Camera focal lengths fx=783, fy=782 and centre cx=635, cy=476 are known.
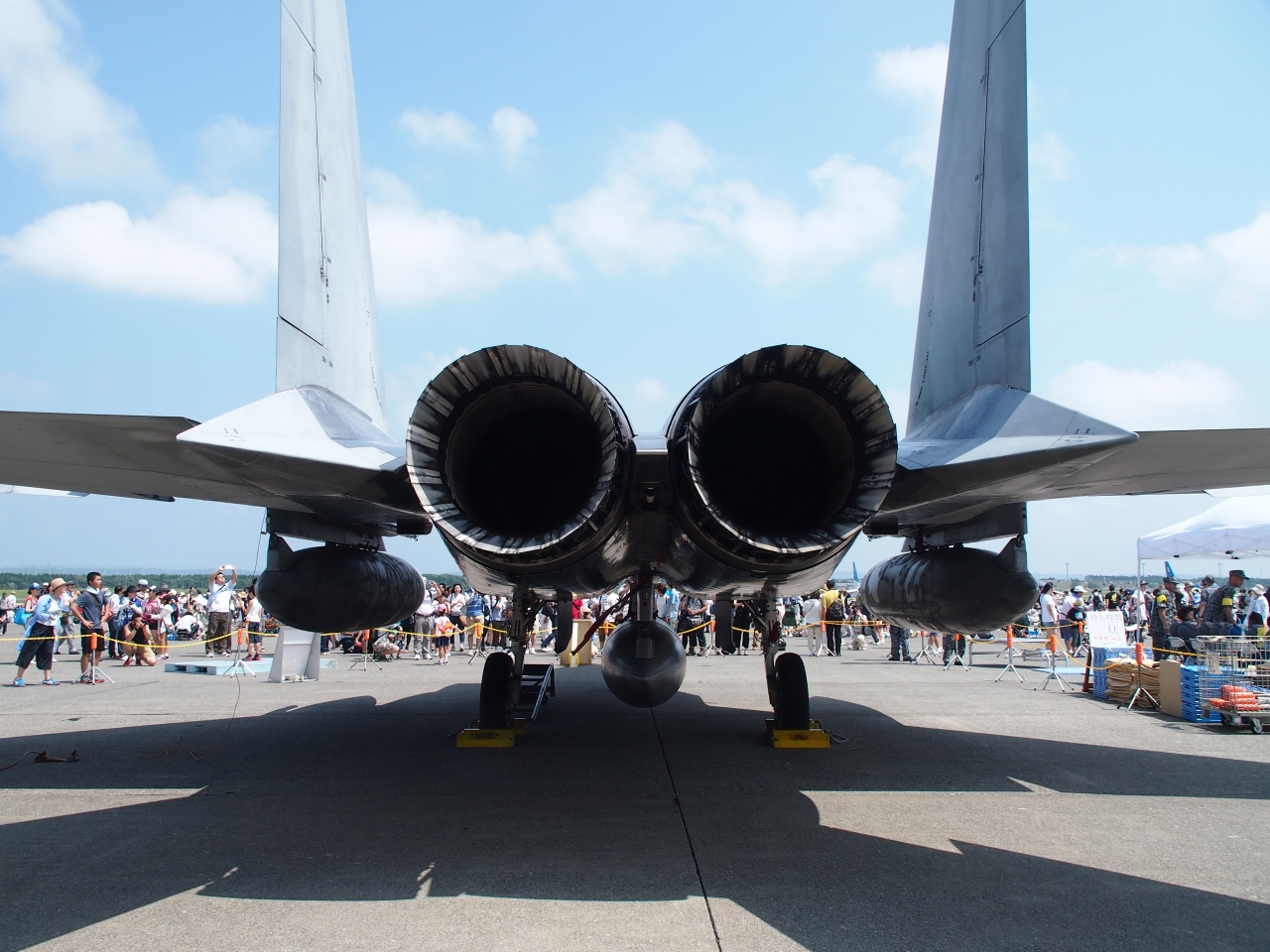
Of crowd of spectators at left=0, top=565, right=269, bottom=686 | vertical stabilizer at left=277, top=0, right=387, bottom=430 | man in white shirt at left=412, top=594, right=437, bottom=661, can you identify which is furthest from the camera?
man in white shirt at left=412, top=594, right=437, bottom=661

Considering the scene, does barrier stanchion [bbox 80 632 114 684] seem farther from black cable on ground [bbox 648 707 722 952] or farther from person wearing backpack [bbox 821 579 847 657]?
person wearing backpack [bbox 821 579 847 657]

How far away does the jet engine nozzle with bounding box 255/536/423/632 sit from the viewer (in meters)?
5.44

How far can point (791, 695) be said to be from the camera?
20.3ft

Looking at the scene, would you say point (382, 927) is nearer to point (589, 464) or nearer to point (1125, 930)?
point (589, 464)

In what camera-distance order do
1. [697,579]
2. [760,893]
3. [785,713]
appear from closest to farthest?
[760,893]
[697,579]
[785,713]

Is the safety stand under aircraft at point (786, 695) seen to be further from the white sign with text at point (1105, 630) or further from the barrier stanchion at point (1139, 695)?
the white sign with text at point (1105, 630)

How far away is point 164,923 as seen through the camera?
2.83m

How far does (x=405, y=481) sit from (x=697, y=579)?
84.8 inches

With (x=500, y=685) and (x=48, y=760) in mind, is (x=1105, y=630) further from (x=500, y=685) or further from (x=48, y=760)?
(x=48, y=760)

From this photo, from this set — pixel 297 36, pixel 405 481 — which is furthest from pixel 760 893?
pixel 297 36

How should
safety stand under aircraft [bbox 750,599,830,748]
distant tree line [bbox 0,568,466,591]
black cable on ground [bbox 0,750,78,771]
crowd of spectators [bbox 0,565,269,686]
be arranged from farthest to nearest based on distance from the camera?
distant tree line [bbox 0,568,466,591] < crowd of spectators [bbox 0,565,269,686] < safety stand under aircraft [bbox 750,599,830,748] < black cable on ground [bbox 0,750,78,771]

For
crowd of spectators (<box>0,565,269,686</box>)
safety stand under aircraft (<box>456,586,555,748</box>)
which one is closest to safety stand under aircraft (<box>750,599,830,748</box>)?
safety stand under aircraft (<box>456,586,555,748</box>)

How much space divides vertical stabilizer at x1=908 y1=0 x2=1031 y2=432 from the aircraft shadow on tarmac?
241 cm

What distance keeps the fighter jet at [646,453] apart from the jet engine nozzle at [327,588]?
0.02m
